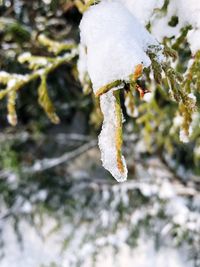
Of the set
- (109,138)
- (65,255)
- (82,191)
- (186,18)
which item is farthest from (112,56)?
(82,191)

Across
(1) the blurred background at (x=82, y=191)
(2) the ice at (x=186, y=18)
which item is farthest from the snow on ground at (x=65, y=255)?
(2) the ice at (x=186, y=18)

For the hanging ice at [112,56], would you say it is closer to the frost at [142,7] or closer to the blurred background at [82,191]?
the frost at [142,7]

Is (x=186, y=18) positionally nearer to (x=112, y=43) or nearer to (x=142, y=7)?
(x=142, y=7)

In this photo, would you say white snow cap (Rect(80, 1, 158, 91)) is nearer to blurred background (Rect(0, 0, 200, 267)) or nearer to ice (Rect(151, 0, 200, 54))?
ice (Rect(151, 0, 200, 54))

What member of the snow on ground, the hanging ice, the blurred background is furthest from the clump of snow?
the snow on ground

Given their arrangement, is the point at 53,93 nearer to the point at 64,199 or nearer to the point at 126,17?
the point at 64,199

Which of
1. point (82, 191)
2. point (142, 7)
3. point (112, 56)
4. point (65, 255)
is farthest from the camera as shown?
point (82, 191)
